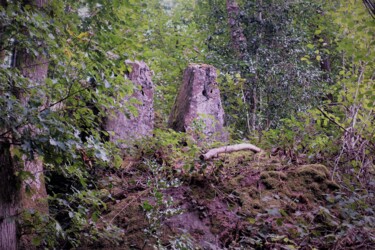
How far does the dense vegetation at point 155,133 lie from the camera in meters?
2.99

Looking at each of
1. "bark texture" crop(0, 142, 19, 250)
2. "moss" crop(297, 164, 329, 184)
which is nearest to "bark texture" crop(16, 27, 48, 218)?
"bark texture" crop(0, 142, 19, 250)

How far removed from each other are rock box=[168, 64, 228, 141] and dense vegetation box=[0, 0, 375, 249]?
57 centimetres

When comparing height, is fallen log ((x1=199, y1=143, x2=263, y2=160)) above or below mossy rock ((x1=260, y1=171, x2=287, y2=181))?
above

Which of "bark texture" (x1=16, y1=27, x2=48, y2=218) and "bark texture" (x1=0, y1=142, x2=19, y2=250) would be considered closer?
"bark texture" (x1=0, y1=142, x2=19, y2=250)

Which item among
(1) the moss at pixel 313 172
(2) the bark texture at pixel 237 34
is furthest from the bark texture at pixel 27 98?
(2) the bark texture at pixel 237 34

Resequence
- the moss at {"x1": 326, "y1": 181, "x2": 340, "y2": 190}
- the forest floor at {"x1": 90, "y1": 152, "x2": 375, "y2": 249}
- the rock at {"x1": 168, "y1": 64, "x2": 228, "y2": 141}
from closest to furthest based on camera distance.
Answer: the forest floor at {"x1": 90, "y1": 152, "x2": 375, "y2": 249} → the moss at {"x1": 326, "y1": 181, "x2": 340, "y2": 190} → the rock at {"x1": 168, "y1": 64, "x2": 228, "y2": 141}

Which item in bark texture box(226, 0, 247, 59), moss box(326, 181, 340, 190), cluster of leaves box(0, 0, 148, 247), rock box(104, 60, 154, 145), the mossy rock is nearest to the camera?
cluster of leaves box(0, 0, 148, 247)

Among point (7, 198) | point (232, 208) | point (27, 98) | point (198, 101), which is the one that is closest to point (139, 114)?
point (198, 101)

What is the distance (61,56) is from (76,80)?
0.50m

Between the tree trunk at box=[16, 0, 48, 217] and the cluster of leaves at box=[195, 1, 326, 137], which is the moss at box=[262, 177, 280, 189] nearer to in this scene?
the tree trunk at box=[16, 0, 48, 217]

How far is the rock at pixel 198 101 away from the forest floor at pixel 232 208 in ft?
6.67

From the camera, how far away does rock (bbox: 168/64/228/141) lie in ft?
23.5

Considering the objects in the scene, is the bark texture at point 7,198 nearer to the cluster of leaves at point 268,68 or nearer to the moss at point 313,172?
the moss at point 313,172

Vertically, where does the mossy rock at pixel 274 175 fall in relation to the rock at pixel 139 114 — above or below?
below
